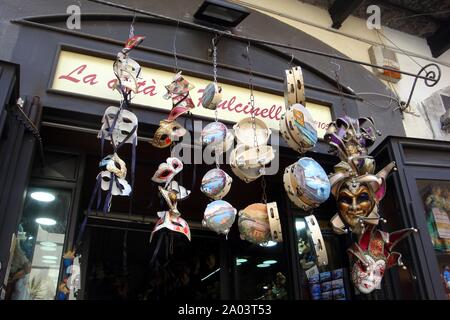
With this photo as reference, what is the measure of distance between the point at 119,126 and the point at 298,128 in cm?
117

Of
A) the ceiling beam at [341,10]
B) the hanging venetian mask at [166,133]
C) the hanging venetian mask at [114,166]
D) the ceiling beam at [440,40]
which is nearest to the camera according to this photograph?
the hanging venetian mask at [114,166]

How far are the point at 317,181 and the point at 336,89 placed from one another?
5.55 ft

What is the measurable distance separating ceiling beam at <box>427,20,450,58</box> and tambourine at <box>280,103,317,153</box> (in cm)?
317

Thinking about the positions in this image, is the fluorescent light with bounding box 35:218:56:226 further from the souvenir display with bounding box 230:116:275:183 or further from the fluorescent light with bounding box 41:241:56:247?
the souvenir display with bounding box 230:116:275:183

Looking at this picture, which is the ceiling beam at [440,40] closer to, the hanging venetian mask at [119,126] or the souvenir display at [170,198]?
the souvenir display at [170,198]

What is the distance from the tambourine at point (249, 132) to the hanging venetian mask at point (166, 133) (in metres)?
0.40

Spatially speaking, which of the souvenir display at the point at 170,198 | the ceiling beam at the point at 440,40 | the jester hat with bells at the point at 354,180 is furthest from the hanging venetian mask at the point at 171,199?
the ceiling beam at the point at 440,40

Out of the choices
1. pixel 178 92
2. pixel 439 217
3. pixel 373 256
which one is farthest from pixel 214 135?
pixel 439 217

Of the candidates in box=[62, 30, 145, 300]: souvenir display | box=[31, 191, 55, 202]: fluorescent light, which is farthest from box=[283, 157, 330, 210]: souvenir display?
box=[31, 191, 55, 202]: fluorescent light

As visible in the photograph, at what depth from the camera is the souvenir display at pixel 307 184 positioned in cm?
263

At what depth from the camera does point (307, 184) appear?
2629mm

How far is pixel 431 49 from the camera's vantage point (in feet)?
16.8

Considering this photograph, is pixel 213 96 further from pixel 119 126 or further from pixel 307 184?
pixel 307 184

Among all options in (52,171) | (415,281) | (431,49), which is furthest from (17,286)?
(431,49)
